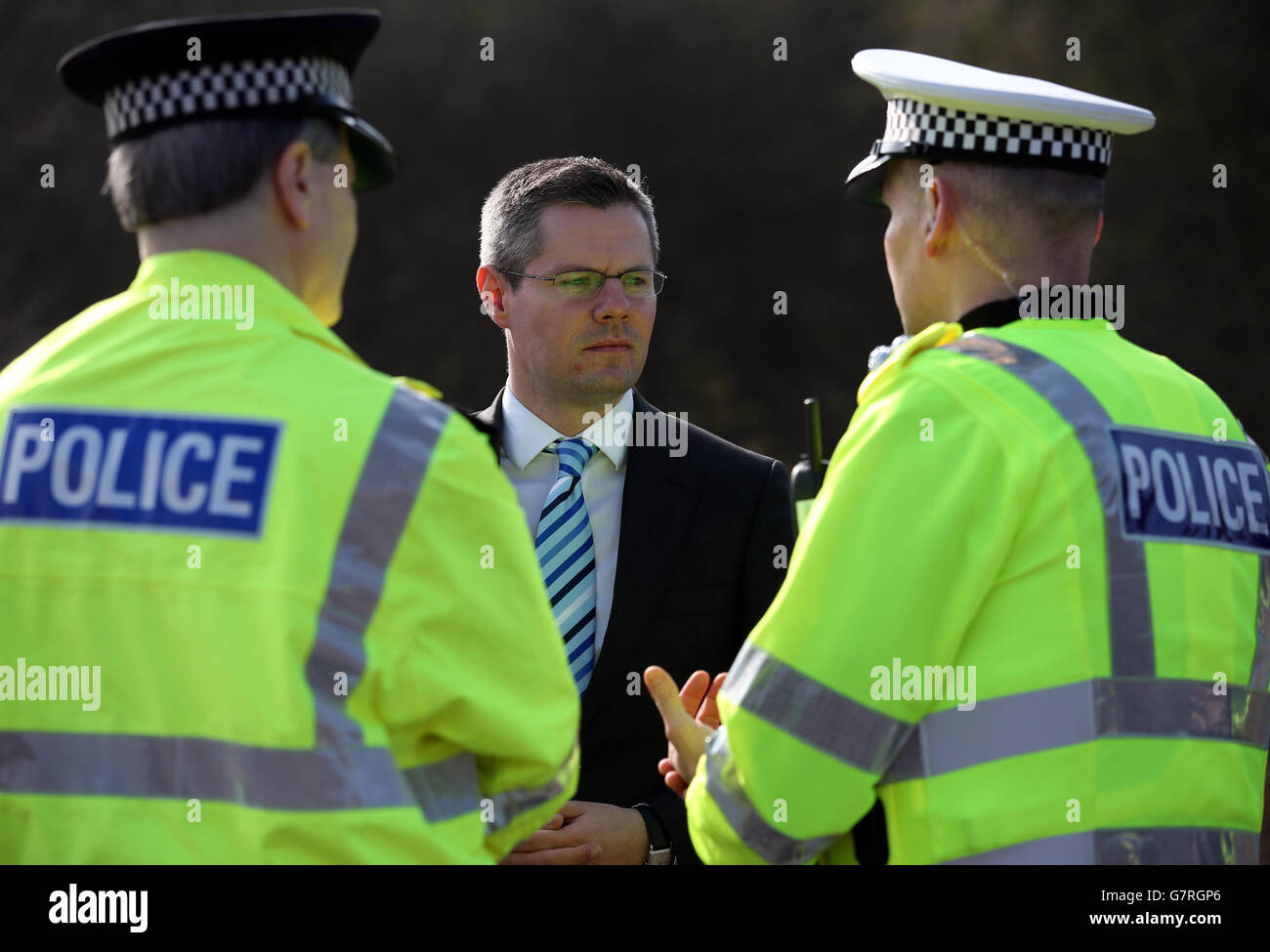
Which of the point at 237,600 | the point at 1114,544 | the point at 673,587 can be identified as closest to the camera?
the point at 237,600

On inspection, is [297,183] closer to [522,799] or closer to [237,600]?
[237,600]

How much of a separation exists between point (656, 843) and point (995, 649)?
3.31 feet

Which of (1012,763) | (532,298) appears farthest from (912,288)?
(532,298)

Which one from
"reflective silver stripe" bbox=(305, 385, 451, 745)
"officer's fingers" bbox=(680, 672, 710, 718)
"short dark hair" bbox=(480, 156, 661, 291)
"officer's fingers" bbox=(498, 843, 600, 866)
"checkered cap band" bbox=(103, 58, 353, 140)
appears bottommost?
"officer's fingers" bbox=(498, 843, 600, 866)

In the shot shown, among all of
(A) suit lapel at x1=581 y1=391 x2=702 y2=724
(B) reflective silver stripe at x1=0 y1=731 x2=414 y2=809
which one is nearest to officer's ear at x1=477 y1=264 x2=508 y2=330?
(A) suit lapel at x1=581 y1=391 x2=702 y2=724

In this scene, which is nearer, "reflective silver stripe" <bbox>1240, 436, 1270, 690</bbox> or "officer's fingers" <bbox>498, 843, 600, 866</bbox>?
"reflective silver stripe" <bbox>1240, 436, 1270, 690</bbox>

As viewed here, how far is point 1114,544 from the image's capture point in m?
1.83

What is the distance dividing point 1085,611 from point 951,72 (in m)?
0.83

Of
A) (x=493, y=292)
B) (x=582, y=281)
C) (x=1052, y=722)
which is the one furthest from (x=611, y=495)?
(x=1052, y=722)

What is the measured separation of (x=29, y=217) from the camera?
21.6 ft

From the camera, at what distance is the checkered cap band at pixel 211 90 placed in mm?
1744

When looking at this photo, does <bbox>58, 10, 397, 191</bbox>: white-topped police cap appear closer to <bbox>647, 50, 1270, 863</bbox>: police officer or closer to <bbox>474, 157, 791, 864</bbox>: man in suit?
<bbox>647, 50, 1270, 863</bbox>: police officer

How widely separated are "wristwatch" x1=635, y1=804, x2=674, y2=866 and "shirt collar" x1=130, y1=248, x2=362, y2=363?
1.24 metres

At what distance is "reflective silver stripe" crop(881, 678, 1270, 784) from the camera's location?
1805 mm
